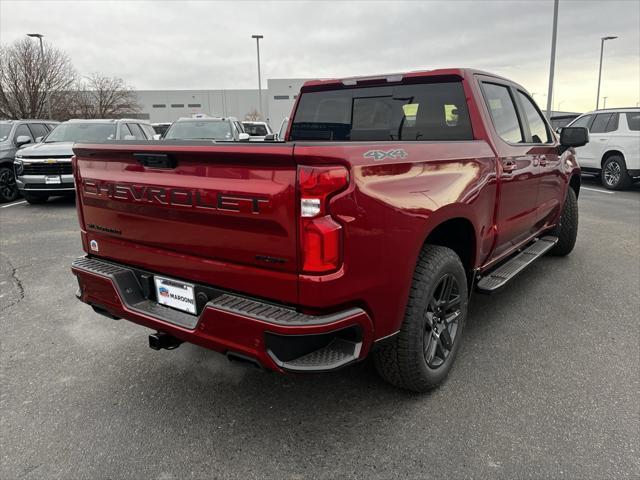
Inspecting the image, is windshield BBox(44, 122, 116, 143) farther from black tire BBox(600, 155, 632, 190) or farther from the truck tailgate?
black tire BBox(600, 155, 632, 190)

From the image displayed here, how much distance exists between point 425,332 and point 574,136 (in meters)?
3.03

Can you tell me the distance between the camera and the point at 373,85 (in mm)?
3900

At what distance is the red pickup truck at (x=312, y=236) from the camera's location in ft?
6.73

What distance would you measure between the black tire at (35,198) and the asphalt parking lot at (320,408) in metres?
6.47

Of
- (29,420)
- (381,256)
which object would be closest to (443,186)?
(381,256)

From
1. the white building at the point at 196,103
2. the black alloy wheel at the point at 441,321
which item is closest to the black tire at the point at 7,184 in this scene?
the black alloy wheel at the point at 441,321

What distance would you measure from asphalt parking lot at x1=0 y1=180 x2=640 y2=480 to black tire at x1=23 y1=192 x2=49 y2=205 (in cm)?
647

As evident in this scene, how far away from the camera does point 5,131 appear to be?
11.3 m

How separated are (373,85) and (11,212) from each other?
8.52m

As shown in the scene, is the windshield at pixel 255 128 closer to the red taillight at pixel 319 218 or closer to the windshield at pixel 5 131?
the windshield at pixel 5 131

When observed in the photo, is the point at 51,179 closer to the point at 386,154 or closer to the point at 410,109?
the point at 410,109

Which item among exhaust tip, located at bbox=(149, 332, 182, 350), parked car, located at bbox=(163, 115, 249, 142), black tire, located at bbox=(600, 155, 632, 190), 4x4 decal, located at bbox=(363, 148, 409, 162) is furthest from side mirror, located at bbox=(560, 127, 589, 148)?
black tire, located at bbox=(600, 155, 632, 190)

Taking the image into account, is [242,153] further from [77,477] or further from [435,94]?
[435,94]

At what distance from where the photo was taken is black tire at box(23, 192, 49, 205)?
987 cm
